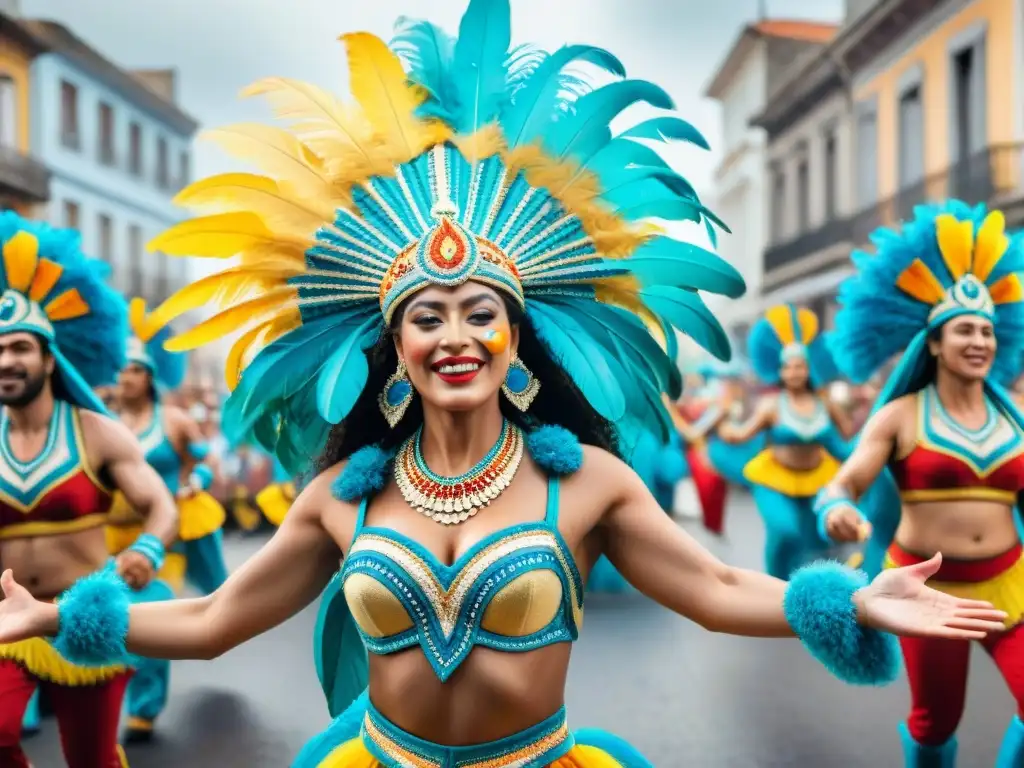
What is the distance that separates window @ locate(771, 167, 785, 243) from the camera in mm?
31369

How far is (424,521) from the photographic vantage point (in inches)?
102

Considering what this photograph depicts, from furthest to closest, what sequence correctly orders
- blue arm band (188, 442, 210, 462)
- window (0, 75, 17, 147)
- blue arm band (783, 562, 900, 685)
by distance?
window (0, 75, 17, 147)
blue arm band (188, 442, 210, 462)
blue arm band (783, 562, 900, 685)

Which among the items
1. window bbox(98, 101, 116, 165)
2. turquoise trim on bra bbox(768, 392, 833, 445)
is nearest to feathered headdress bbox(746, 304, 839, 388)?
turquoise trim on bra bbox(768, 392, 833, 445)

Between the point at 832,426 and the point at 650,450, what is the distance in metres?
1.38

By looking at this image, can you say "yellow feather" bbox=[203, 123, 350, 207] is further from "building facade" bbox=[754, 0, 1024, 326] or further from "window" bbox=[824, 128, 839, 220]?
"window" bbox=[824, 128, 839, 220]

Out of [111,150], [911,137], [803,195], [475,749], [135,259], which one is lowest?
[475,749]

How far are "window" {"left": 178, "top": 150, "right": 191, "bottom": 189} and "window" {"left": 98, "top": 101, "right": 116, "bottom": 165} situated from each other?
446 cm

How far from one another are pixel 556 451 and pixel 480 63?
0.97m

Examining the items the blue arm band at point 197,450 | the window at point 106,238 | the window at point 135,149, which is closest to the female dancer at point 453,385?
the blue arm band at point 197,450

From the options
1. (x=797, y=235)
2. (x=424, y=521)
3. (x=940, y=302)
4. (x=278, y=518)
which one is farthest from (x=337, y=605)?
(x=797, y=235)

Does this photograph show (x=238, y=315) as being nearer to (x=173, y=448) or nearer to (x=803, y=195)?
(x=173, y=448)

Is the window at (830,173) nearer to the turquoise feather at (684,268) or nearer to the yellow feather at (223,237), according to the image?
the turquoise feather at (684,268)

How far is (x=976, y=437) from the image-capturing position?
169 inches

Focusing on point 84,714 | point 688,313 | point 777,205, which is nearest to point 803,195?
point 777,205
